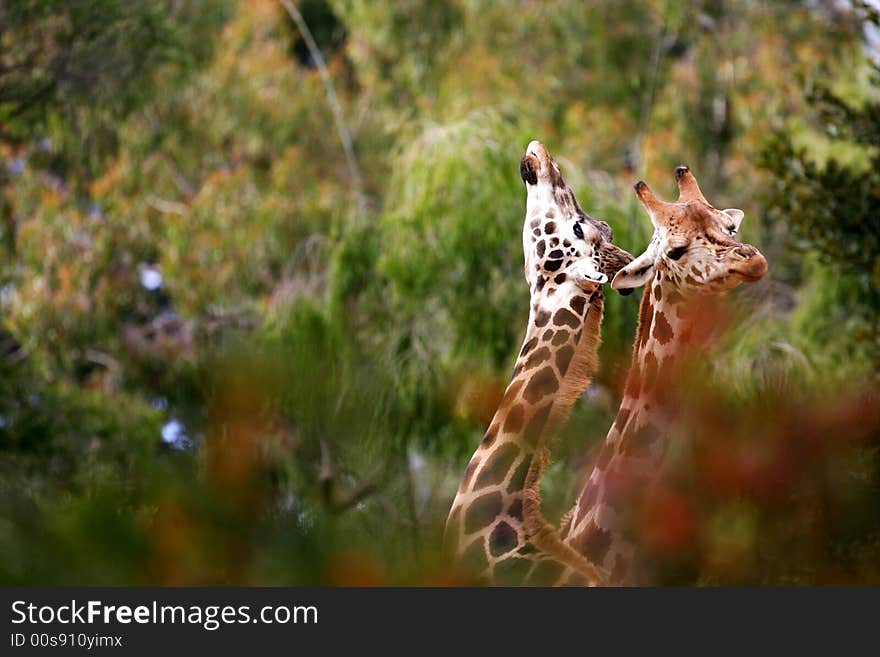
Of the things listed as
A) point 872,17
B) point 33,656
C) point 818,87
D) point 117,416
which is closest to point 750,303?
point 818,87

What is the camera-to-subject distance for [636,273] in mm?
2592

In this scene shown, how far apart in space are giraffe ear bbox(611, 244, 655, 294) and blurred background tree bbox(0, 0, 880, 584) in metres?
0.66

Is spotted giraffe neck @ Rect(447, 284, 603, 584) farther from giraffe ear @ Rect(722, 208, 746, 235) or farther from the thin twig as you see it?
the thin twig

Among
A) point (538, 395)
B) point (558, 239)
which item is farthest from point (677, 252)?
point (538, 395)

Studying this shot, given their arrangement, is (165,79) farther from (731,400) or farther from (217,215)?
(731,400)

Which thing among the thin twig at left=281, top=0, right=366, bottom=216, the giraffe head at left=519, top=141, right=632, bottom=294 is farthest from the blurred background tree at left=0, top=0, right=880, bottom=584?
the giraffe head at left=519, top=141, right=632, bottom=294

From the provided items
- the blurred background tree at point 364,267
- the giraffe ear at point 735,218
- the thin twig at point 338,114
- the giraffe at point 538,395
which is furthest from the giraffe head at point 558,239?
the thin twig at point 338,114

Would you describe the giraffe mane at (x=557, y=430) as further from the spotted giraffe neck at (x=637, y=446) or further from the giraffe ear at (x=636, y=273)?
the giraffe ear at (x=636, y=273)

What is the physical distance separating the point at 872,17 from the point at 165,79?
7696 millimetres

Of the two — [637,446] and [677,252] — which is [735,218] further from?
[637,446]

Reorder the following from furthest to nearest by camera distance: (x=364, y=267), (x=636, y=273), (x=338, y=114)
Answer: (x=338, y=114)
(x=364, y=267)
(x=636, y=273)

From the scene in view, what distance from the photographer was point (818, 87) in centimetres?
543

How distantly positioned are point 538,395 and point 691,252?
0.45 meters

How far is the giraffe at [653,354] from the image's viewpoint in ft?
8.55
